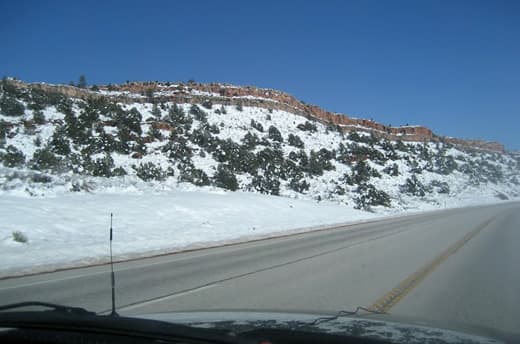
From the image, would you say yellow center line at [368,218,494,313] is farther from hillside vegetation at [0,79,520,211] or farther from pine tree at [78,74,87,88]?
pine tree at [78,74,87,88]

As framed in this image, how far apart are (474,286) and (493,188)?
7389 centimetres

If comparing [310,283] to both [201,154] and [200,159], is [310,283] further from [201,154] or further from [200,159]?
[201,154]

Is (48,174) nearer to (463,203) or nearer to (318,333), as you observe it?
(318,333)

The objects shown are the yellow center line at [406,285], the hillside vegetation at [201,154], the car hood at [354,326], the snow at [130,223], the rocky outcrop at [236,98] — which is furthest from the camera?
the rocky outcrop at [236,98]

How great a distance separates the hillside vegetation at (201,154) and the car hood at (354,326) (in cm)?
1708

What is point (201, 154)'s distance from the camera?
4156 cm

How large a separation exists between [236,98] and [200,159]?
29393 millimetres

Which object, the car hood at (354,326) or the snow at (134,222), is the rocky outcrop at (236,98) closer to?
the snow at (134,222)

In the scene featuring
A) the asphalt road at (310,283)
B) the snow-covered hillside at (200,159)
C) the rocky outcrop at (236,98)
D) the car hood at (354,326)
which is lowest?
the asphalt road at (310,283)

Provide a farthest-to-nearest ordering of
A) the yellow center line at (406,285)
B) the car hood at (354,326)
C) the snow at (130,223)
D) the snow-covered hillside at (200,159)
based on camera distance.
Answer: the snow-covered hillside at (200,159) < the snow at (130,223) < the yellow center line at (406,285) < the car hood at (354,326)

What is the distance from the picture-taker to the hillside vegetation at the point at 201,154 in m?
26.5

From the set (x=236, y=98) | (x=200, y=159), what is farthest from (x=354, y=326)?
(x=236, y=98)

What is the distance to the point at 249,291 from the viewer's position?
8758 mm

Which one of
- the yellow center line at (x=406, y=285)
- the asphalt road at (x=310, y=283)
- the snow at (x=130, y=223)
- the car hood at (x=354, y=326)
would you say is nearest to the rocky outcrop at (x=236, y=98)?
the snow at (x=130, y=223)
